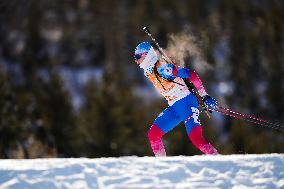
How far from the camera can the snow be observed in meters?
4.14

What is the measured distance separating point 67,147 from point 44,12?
31.6 meters

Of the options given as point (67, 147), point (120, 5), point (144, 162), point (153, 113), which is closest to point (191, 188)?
point (144, 162)

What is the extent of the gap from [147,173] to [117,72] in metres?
26.7

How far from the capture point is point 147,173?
438 centimetres

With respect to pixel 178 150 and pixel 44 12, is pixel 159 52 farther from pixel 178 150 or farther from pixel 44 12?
pixel 44 12

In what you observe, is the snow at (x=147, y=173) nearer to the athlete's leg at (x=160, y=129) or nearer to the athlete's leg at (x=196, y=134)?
the athlete's leg at (x=196, y=134)

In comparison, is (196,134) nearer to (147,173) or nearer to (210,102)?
(210,102)

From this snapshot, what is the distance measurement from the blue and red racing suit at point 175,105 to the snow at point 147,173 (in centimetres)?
122

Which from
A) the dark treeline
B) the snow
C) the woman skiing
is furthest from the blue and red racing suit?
the dark treeline

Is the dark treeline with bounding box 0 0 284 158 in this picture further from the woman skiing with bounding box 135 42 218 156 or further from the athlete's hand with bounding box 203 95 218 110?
the athlete's hand with bounding box 203 95 218 110

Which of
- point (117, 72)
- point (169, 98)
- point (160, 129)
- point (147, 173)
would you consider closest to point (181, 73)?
point (169, 98)

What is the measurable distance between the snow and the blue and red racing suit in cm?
122

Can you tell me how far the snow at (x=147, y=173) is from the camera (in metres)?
4.14

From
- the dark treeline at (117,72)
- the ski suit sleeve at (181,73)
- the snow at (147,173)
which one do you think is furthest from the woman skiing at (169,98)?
the dark treeline at (117,72)
